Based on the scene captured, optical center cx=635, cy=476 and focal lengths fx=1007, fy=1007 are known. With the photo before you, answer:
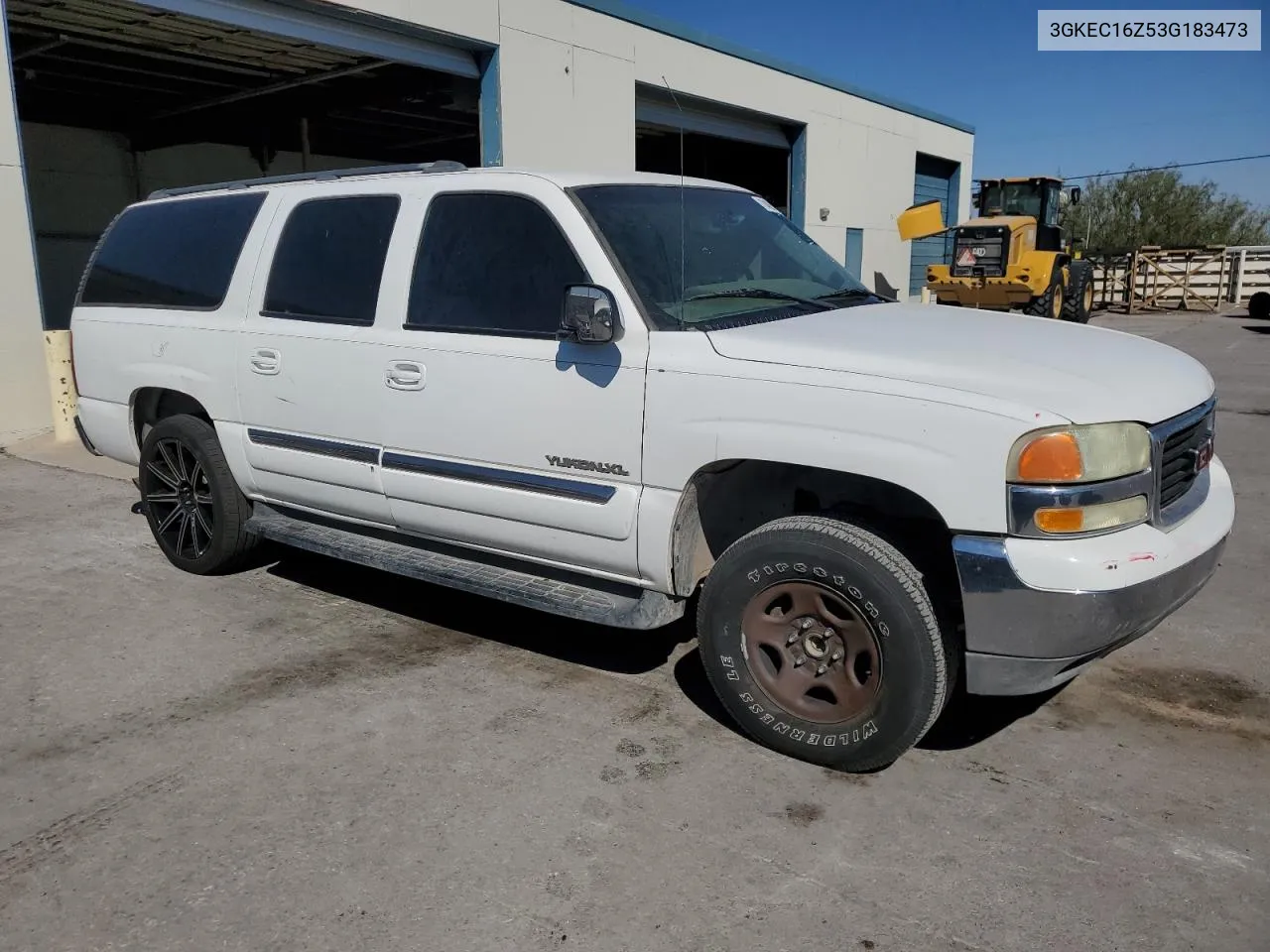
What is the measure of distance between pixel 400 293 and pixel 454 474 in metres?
0.83

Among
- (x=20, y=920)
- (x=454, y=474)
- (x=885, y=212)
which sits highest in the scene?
(x=885, y=212)

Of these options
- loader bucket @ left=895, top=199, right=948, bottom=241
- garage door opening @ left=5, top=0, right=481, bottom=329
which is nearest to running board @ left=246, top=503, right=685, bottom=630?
loader bucket @ left=895, top=199, right=948, bottom=241

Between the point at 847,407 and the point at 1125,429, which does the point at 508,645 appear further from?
the point at 1125,429

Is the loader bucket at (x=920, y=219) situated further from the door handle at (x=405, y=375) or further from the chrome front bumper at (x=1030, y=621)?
the chrome front bumper at (x=1030, y=621)

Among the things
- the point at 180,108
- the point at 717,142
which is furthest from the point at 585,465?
the point at 717,142

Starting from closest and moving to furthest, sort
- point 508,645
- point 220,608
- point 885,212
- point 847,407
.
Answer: point 847,407 < point 508,645 < point 220,608 < point 885,212

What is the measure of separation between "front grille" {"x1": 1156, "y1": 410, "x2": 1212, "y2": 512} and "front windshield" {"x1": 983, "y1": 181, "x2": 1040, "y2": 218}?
21.9 metres

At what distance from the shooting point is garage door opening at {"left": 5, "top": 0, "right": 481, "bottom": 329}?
40.4ft

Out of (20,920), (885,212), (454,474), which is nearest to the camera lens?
(20,920)

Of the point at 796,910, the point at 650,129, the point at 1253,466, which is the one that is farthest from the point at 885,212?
the point at 796,910

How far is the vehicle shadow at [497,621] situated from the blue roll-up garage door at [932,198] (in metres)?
22.5

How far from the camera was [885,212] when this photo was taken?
77.4 feet

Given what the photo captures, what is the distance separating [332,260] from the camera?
15.1 ft

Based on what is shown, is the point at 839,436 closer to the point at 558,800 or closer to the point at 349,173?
the point at 558,800
